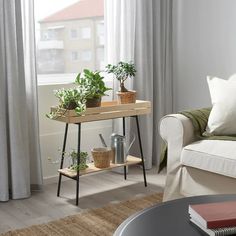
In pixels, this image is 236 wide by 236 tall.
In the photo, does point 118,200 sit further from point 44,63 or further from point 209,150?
point 44,63

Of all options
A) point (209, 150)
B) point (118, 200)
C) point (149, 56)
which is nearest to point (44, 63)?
point (149, 56)

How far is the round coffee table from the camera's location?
5.08 ft

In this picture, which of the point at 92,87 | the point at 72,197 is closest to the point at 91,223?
the point at 72,197

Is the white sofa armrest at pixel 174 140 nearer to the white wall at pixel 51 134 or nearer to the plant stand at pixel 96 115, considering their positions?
the plant stand at pixel 96 115

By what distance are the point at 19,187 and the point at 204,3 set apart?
2265mm

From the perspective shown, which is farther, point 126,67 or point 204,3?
point 204,3

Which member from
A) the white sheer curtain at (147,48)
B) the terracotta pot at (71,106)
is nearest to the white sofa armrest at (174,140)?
the terracotta pot at (71,106)

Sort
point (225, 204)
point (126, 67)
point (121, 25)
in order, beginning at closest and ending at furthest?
1. point (225, 204)
2. point (126, 67)
3. point (121, 25)

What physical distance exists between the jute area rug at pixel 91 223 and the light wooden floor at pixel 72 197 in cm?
10

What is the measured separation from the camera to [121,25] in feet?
12.5

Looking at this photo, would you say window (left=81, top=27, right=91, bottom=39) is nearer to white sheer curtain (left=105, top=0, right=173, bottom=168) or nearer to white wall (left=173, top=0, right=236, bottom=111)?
white sheer curtain (left=105, top=0, right=173, bottom=168)

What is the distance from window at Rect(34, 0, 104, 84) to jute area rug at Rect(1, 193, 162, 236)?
1.28 metres

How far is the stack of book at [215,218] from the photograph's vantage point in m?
1.50

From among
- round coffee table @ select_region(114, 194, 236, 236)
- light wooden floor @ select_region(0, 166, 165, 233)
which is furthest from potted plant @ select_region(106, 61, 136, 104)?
round coffee table @ select_region(114, 194, 236, 236)
